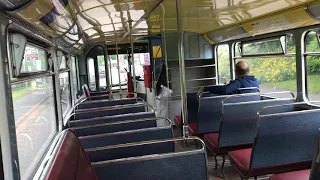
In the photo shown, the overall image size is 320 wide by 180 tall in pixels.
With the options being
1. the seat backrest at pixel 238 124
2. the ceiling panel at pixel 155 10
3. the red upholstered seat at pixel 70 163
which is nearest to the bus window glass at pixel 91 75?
the ceiling panel at pixel 155 10

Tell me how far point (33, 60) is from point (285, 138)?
6.56ft

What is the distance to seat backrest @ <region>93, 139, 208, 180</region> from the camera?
5.73 ft

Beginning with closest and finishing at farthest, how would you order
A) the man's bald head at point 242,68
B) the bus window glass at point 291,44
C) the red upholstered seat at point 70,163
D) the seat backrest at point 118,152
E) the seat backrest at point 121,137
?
the red upholstered seat at point 70,163 → the seat backrest at point 118,152 → the seat backrest at point 121,137 → the bus window glass at point 291,44 → the man's bald head at point 242,68

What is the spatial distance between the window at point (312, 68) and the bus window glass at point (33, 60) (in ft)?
9.14

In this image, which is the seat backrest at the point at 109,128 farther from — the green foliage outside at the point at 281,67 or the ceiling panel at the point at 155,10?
the green foliage outside at the point at 281,67

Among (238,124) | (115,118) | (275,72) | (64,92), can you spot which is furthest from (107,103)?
(275,72)

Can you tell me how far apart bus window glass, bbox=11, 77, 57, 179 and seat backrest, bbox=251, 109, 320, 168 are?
1642 mm

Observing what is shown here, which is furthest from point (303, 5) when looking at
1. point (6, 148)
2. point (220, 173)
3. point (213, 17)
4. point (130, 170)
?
point (6, 148)

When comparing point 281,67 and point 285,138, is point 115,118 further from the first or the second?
point 281,67

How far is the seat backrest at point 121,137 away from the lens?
94.3 inches

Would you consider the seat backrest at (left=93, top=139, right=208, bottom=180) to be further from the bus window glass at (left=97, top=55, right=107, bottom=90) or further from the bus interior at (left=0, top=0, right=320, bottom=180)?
the bus window glass at (left=97, top=55, right=107, bottom=90)

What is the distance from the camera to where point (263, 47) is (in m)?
4.19

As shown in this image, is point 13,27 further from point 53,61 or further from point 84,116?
point 84,116

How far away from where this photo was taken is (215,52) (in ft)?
18.8
